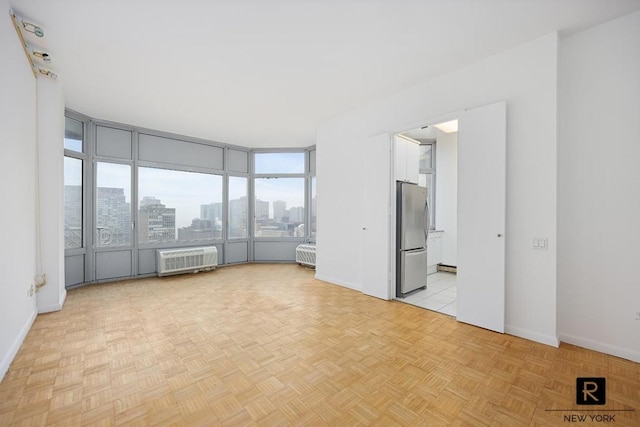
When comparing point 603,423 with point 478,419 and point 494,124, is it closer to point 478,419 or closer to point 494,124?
point 478,419

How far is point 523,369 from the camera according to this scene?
2250mm

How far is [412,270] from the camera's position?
14.3 feet

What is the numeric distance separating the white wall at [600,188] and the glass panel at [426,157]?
374 cm

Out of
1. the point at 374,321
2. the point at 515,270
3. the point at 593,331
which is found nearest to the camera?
the point at 593,331

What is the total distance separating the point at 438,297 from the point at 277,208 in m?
4.52

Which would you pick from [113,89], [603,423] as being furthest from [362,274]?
[113,89]

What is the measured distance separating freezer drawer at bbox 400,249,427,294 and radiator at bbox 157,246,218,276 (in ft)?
13.8

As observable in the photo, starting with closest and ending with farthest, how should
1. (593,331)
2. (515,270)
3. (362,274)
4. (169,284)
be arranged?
1. (593,331)
2. (515,270)
3. (362,274)
4. (169,284)

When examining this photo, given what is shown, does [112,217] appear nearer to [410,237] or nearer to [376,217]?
[376,217]

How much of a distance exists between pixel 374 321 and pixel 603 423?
1.93m

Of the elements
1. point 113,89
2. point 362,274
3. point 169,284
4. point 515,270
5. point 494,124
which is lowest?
point 169,284

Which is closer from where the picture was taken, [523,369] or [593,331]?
[523,369]

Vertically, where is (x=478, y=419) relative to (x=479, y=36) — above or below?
below

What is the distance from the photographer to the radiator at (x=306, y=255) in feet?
20.5
